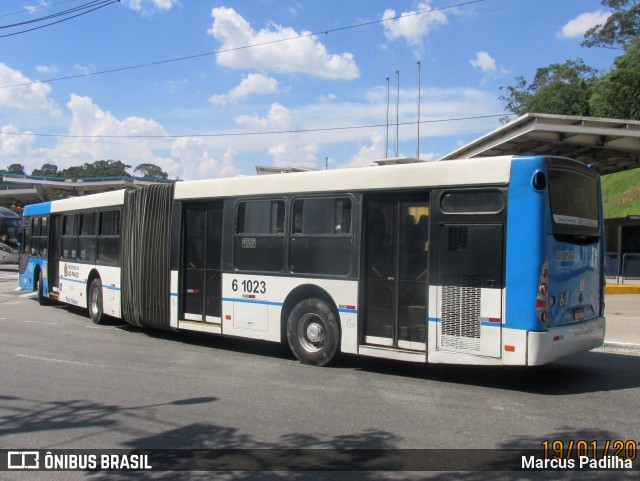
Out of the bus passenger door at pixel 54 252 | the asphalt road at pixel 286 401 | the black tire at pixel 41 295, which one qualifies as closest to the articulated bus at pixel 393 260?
the asphalt road at pixel 286 401

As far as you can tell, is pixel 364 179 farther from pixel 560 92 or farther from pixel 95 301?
pixel 560 92

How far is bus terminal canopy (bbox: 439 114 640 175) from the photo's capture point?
17.2 meters

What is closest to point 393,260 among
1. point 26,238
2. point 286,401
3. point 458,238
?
point 458,238

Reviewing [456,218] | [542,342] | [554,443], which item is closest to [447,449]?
[554,443]

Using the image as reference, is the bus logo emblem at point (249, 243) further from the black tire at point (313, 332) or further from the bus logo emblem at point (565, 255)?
the bus logo emblem at point (565, 255)

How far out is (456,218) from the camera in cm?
752

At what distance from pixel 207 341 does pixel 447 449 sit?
7243mm

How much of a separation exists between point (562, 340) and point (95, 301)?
34.9ft

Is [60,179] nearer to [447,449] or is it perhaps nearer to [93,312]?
[93,312]

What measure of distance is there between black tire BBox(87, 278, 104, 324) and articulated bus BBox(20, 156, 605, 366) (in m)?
2.33

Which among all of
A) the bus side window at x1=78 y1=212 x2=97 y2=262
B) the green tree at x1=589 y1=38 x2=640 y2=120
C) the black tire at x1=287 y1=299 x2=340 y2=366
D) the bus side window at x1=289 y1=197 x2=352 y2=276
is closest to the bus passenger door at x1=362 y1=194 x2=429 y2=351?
the bus side window at x1=289 y1=197 x2=352 y2=276

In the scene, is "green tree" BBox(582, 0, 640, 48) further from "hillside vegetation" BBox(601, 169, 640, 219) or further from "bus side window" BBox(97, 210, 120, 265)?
"bus side window" BBox(97, 210, 120, 265)

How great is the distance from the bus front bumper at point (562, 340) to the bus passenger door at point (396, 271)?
4.79ft

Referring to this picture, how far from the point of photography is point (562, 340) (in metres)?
7.16
